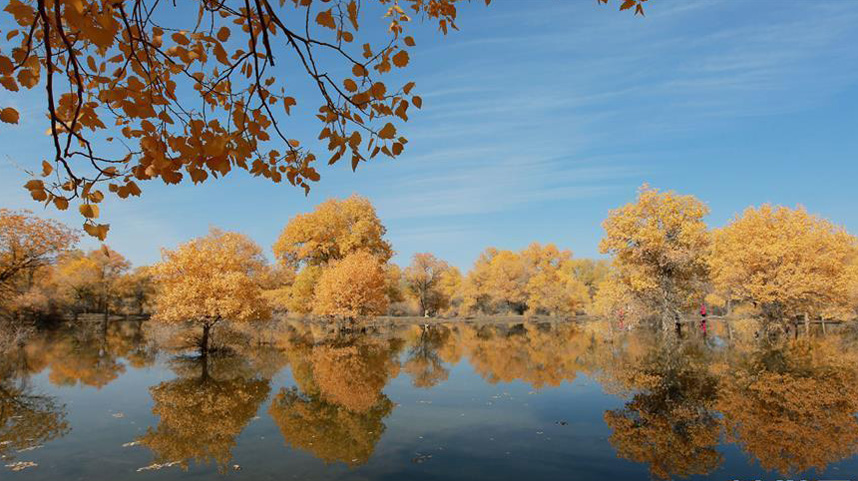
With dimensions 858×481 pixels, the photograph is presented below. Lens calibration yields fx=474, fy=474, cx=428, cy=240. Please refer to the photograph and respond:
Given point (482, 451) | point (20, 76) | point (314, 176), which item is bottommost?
point (482, 451)

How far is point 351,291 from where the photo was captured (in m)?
31.1

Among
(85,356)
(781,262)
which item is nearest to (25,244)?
(85,356)

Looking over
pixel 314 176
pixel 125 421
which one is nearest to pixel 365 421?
pixel 125 421

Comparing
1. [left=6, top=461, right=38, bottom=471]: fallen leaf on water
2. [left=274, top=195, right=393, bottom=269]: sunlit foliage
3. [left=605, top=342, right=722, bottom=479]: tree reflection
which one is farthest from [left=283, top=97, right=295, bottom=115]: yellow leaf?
[left=274, top=195, right=393, bottom=269]: sunlit foliage

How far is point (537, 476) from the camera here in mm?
7715

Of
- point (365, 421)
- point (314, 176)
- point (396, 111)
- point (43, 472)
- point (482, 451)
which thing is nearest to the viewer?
point (396, 111)

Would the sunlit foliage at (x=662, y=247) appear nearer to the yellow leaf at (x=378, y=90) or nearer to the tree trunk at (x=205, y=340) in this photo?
the tree trunk at (x=205, y=340)

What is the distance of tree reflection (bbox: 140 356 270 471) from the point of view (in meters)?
8.80

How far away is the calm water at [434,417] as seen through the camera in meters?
8.02

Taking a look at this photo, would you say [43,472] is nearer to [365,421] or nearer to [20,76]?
[365,421]

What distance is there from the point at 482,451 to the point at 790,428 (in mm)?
6248

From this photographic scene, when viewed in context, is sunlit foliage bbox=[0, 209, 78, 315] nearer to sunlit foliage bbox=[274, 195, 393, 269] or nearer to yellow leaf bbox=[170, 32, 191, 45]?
sunlit foliage bbox=[274, 195, 393, 269]

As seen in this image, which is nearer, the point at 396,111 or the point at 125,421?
the point at 396,111

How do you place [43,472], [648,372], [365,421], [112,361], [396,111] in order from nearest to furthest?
[396,111]
[43,472]
[365,421]
[648,372]
[112,361]
